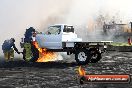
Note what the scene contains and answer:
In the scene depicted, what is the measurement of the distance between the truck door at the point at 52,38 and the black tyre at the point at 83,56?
136cm

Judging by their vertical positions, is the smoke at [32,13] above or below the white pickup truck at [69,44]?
above

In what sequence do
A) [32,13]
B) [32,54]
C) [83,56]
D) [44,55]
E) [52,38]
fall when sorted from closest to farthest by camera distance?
[83,56] < [52,38] < [32,54] < [44,55] < [32,13]

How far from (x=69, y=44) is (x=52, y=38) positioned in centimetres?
129

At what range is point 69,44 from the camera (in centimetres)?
2017

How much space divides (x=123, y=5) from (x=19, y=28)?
28.2ft

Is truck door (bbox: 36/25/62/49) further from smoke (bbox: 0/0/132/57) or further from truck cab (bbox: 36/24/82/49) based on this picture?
smoke (bbox: 0/0/132/57)

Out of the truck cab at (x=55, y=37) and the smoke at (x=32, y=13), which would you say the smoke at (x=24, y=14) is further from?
the truck cab at (x=55, y=37)

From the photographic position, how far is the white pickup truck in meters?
19.8

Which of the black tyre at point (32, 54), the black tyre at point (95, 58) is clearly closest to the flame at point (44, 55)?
the black tyre at point (32, 54)

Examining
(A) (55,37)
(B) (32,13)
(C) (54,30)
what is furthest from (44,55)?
(B) (32,13)

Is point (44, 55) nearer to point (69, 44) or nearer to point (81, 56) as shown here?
point (69, 44)

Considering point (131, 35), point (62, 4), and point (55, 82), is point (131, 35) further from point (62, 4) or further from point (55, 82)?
point (55, 82)

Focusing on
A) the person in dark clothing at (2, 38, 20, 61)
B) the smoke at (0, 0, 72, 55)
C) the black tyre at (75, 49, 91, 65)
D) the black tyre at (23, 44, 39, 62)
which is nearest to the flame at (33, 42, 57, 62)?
the black tyre at (23, 44, 39, 62)

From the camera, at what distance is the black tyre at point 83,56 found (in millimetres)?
19650
